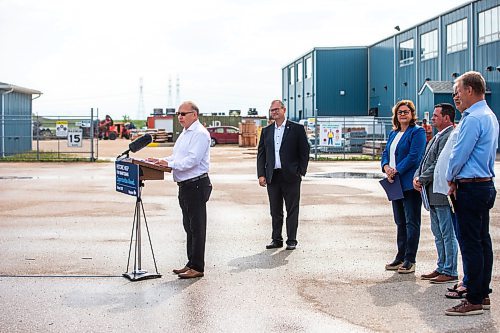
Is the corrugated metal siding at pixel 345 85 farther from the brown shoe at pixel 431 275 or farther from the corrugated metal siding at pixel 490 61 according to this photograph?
the brown shoe at pixel 431 275

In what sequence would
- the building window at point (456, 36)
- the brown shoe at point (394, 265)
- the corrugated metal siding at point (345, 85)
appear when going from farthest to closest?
1. the corrugated metal siding at point (345, 85)
2. the building window at point (456, 36)
3. the brown shoe at point (394, 265)

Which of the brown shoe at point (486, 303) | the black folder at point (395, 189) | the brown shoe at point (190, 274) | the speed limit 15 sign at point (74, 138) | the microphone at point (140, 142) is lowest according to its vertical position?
the brown shoe at point (486, 303)

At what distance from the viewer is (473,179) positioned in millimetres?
6707

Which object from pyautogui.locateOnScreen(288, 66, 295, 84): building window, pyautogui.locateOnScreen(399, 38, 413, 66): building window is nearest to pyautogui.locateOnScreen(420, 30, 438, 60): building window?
pyautogui.locateOnScreen(399, 38, 413, 66): building window

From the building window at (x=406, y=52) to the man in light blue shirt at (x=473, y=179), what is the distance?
4417 centimetres

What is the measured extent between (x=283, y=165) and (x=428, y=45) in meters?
38.7

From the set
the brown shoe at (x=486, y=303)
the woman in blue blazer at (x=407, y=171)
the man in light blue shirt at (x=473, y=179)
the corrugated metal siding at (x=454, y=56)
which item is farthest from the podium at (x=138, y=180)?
the corrugated metal siding at (x=454, y=56)

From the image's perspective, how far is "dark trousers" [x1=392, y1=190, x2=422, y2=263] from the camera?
343 inches

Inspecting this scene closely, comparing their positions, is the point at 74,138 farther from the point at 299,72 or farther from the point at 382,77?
the point at 299,72

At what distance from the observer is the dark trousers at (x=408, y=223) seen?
8.70 m

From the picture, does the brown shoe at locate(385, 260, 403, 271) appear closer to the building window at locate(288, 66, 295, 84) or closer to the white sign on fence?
the white sign on fence

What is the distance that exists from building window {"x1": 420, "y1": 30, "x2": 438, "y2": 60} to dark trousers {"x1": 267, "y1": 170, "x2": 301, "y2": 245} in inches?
1463

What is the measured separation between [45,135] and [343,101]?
104ft

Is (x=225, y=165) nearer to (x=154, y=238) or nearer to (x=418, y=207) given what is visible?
(x=154, y=238)
